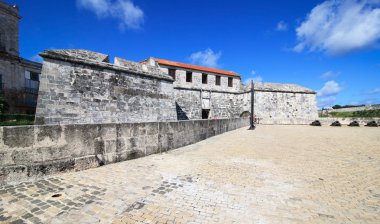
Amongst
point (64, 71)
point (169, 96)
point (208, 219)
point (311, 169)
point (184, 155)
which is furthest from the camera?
point (169, 96)

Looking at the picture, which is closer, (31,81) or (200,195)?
(200,195)

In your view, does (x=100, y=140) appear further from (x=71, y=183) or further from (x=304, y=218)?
(x=304, y=218)

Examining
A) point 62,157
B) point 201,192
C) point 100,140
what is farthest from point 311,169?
point 62,157

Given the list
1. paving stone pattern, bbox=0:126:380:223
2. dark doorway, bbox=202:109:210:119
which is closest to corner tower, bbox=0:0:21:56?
dark doorway, bbox=202:109:210:119

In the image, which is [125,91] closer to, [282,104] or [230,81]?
[230,81]

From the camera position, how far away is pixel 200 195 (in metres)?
3.09

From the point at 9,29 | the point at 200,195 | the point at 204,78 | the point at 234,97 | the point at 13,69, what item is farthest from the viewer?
the point at 234,97

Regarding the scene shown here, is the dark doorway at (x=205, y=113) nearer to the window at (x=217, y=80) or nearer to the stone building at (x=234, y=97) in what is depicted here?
the stone building at (x=234, y=97)

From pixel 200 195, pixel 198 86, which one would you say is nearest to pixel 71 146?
pixel 200 195

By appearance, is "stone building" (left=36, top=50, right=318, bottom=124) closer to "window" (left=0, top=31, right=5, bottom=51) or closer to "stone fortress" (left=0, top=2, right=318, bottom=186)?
"stone fortress" (left=0, top=2, right=318, bottom=186)

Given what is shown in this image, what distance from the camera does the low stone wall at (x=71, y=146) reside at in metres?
3.38

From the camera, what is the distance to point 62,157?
399 cm

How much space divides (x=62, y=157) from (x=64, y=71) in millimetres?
6358

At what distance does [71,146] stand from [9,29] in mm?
28162
